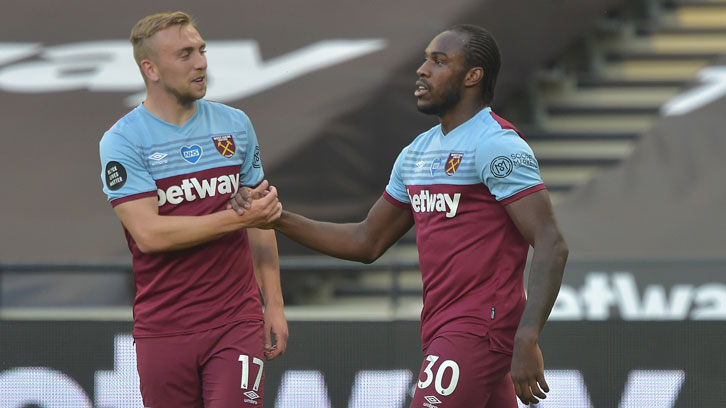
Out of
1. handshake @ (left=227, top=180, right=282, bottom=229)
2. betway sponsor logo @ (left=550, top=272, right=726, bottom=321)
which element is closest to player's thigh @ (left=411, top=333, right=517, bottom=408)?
handshake @ (left=227, top=180, right=282, bottom=229)

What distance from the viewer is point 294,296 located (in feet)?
29.4

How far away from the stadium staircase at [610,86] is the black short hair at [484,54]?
550cm

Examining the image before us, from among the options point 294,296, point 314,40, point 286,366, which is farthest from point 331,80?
point 286,366

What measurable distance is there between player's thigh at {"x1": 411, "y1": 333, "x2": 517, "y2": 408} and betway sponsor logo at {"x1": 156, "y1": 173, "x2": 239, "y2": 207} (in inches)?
38.3

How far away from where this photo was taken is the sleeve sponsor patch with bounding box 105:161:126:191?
3.82 m

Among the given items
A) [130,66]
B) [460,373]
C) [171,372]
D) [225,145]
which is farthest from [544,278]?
[130,66]

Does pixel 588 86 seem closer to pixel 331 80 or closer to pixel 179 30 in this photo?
pixel 331 80

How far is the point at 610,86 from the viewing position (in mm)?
10227

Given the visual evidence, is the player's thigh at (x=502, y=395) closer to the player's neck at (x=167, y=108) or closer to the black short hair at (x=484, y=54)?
the black short hair at (x=484, y=54)

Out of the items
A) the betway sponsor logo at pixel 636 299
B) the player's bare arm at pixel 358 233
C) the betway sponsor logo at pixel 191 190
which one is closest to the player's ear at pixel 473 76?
the player's bare arm at pixel 358 233

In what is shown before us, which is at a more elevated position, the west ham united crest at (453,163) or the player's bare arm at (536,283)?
the west ham united crest at (453,163)

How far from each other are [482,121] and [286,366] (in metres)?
2.57

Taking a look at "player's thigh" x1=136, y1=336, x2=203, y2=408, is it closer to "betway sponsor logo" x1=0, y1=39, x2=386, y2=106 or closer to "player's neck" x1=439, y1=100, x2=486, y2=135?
"player's neck" x1=439, y1=100, x2=486, y2=135

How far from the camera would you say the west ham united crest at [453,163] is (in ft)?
12.5
